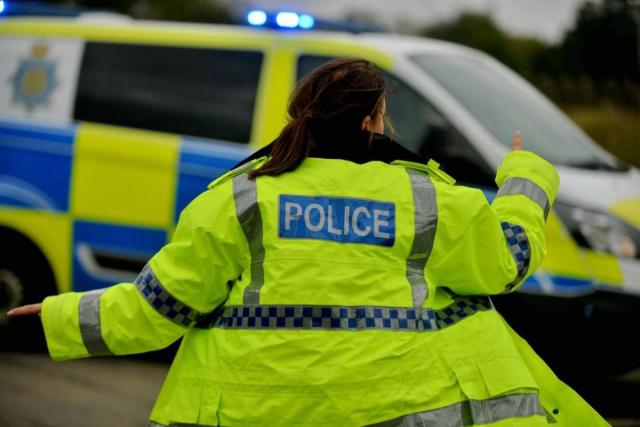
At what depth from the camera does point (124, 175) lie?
6.29 meters

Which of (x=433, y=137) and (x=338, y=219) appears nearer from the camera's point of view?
(x=338, y=219)

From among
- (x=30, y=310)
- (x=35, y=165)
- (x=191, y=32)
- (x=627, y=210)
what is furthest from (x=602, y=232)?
(x=30, y=310)

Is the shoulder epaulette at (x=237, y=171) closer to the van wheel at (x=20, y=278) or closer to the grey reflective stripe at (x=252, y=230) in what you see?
the grey reflective stripe at (x=252, y=230)

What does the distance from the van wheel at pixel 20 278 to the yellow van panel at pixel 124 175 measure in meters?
0.38

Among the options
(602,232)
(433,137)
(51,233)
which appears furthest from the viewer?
(51,233)

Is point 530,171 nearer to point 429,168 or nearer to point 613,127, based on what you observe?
point 429,168

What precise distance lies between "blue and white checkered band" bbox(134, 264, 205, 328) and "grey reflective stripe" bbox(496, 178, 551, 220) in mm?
745

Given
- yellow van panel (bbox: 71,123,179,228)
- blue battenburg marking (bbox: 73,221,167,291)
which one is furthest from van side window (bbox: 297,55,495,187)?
blue battenburg marking (bbox: 73,221,167,291)

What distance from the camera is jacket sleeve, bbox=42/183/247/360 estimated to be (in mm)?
2605

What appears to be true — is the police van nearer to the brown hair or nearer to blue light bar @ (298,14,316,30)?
blue light bar @ (298,14,316,30)

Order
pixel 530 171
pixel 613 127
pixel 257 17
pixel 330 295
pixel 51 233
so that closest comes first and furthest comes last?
pixel 330 295
pixel 530 171
pixel 257 17
pixel 51 233
pixel 613 127

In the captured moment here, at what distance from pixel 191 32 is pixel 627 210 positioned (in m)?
2.37

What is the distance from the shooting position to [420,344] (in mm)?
2594

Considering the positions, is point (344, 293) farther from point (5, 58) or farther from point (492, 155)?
point (5, 58)
